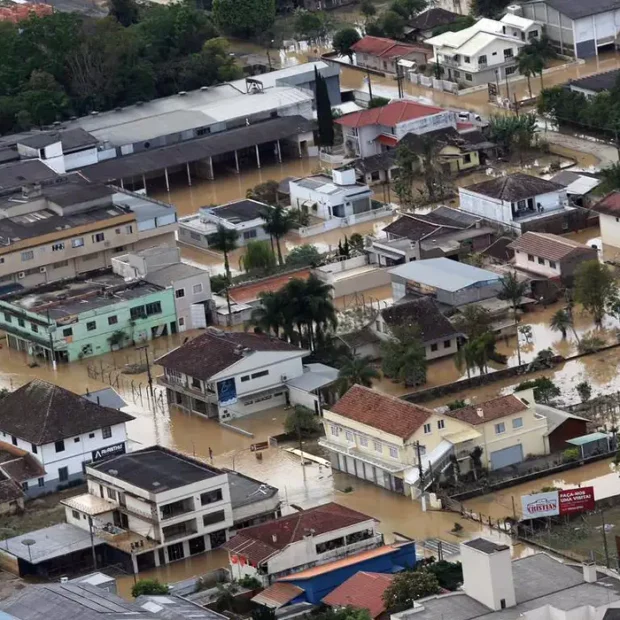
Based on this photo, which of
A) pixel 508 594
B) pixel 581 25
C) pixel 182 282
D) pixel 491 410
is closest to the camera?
pixel 508 594


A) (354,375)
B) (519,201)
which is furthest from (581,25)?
(354,375)

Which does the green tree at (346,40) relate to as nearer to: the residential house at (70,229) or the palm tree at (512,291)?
the residential house at (70,229)

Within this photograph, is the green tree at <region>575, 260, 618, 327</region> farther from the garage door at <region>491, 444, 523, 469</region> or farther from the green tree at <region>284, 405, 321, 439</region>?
the garage door at <region>491, 444, 523, 469</region>

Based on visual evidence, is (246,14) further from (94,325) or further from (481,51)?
(94,325)

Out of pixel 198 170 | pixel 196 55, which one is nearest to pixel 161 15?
pixel 196 55

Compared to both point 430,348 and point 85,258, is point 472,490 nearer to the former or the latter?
point 430,348

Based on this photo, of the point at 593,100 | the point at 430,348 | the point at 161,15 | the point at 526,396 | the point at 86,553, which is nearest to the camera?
the point at 86,553

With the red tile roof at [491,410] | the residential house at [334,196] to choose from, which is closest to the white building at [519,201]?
the residential house at [334,196]

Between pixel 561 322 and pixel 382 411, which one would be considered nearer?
pixel 382 411

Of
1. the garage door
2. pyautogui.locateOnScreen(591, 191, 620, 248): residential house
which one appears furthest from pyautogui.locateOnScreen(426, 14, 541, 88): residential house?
the garage door
